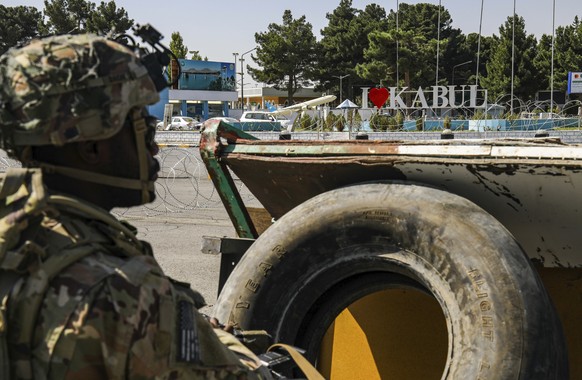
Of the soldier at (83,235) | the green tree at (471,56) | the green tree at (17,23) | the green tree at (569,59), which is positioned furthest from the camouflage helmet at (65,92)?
the green tree at (471,56)

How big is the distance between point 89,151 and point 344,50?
74.9 meters

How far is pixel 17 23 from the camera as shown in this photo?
76.8 meters

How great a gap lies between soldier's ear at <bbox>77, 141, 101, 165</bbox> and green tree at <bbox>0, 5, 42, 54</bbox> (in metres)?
77.0

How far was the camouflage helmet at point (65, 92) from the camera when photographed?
175 centimetres

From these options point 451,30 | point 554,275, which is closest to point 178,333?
point 554,275

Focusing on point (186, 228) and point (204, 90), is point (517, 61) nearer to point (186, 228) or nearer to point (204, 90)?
point (204, 90)

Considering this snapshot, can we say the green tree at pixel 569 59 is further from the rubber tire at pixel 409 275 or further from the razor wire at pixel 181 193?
the rubber tire at pixel 409 275

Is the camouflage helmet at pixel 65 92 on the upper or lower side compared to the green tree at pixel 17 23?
lower

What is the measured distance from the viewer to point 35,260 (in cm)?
163

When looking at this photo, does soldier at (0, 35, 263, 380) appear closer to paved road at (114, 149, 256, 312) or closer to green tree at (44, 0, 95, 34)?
paved road at (114, 149, 256, 312)

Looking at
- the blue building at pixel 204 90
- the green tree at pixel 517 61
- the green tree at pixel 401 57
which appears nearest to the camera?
the green tree at pixel 517 61

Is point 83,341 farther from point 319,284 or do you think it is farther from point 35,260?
point 319,284

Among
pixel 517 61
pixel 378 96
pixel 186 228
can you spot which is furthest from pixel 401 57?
pixel 186 228

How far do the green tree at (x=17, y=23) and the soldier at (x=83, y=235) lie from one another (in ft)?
252
